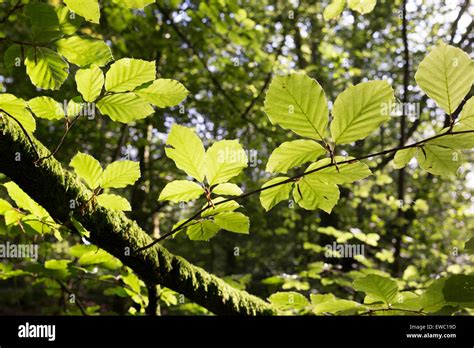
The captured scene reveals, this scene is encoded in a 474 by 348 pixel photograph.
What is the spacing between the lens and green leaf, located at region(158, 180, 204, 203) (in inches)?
27.2

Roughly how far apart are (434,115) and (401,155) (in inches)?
256

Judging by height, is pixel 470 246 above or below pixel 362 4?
below

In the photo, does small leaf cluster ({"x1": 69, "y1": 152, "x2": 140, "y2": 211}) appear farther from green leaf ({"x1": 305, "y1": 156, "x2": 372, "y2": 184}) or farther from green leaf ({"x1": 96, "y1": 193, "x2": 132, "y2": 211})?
green leaf ({"x1": 305, "y1": 156, "x2": 372, "y2": 184})

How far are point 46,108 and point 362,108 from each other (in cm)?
56

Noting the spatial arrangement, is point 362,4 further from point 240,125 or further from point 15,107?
point 240,125

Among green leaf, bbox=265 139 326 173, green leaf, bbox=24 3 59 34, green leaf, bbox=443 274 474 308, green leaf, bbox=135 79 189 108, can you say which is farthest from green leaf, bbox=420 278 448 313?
green leaf, bbox=24 3 59 34

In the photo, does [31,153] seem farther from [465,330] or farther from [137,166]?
[465,330]

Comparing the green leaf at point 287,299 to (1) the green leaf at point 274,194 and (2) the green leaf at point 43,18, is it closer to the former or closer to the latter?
→ (1) the green leaf at point 274,194

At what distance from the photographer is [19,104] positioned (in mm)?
636

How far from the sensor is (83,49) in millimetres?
666

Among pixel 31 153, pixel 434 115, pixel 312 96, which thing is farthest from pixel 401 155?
pixel 434 115

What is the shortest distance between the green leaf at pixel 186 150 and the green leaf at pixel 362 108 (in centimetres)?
24

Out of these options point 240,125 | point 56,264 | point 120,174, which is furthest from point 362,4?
point 240,125

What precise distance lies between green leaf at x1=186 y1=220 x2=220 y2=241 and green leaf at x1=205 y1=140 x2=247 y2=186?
134 millimetres
